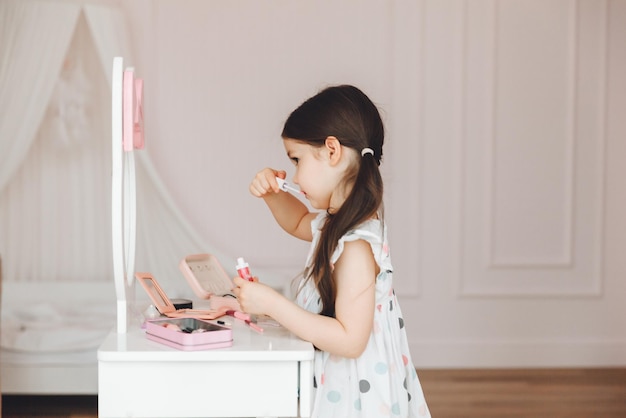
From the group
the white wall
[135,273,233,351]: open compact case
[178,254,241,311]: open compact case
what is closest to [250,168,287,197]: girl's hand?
[178,254,241,311]: open compact case

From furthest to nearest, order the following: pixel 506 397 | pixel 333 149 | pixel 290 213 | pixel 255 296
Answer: pixel 506 397 < pixel 290 213 < pixel 333 149 < pixel 255 296

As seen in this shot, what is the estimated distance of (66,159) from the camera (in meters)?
3.74

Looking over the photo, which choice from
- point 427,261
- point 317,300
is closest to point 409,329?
point 427,261

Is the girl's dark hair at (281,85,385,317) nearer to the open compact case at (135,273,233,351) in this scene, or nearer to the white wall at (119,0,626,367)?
the open compact case at (135,273,233,351)

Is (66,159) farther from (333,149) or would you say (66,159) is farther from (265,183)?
(333,149)

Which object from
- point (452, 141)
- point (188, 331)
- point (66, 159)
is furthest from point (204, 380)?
point (452, 141)

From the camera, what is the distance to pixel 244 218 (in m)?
3.93

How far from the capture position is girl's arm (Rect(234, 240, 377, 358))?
4.86 ft

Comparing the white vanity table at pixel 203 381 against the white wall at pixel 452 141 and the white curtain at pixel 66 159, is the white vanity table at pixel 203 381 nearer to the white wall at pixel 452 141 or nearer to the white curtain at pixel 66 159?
the white curtain at pixel 66 159

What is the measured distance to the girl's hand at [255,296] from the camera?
149 centimetres

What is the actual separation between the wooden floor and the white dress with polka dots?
1597 mm

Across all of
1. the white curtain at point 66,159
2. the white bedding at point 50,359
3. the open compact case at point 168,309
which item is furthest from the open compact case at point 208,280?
the white curtain at point 66,159

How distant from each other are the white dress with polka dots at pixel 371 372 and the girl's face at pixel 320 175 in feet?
0.34

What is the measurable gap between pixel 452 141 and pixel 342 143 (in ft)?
8.04
